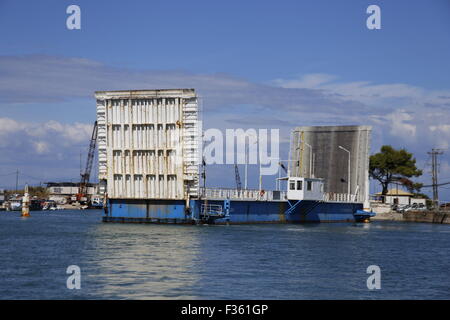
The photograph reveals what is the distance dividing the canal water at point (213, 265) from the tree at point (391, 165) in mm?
51556

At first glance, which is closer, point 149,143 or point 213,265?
point 213,265

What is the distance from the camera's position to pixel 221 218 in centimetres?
4769

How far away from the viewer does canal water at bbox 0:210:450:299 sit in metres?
20.2

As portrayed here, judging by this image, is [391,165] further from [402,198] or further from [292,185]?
[292,185]

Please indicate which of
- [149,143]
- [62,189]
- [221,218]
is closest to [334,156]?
[221,218]

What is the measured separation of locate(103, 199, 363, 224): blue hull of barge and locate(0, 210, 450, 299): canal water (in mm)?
4678

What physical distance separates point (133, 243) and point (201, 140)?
40.9 feet

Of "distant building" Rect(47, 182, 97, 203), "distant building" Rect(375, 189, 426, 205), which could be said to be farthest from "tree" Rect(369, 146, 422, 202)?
"distant building" Rect(47, 182, 97, 203)

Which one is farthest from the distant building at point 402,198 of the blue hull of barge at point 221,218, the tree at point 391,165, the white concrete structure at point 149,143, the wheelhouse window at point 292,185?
the white concrete structure at point 149,143

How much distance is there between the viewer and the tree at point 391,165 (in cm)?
9106

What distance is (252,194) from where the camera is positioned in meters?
54.5

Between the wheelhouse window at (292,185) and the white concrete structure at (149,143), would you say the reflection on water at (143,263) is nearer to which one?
the white concrete structure at (149,143)

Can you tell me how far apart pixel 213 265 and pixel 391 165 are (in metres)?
69.2
